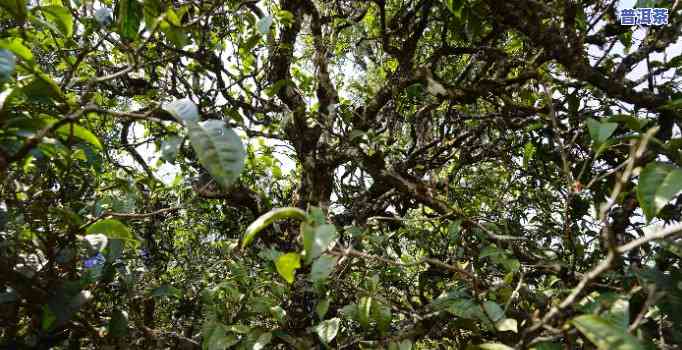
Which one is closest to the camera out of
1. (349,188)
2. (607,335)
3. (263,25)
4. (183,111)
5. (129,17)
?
(607,335)

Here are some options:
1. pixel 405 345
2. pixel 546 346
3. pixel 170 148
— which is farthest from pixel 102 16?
pixel 546 346

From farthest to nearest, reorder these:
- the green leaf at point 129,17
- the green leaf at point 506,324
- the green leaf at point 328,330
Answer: the green leaf at point 328,330 → the green leaf at point 129,17 → the green leaf at point 506,324

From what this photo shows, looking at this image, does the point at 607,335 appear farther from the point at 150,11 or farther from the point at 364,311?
the point at 150,11

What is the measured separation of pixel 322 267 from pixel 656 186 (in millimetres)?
691

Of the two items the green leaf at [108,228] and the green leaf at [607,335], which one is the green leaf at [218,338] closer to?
the green leaf at [108,228]

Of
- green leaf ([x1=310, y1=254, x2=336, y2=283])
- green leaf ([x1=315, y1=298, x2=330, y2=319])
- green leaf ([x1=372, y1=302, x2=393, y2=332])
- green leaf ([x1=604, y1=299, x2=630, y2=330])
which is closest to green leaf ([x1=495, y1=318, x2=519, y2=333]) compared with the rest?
green leaf ([x1=604, y1=299, x2=630, y2=330])

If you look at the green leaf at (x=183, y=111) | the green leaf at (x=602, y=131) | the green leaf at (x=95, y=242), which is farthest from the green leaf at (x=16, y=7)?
the green leaf at (x=602, y=131)

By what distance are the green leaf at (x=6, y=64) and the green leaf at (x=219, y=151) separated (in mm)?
330

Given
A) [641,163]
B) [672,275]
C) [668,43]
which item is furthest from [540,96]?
[672,275]

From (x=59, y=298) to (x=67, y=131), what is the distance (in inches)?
15.2

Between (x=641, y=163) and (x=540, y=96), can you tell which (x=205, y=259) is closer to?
(x=540, y=96)

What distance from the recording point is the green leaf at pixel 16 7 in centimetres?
88

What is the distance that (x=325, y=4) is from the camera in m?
2.53

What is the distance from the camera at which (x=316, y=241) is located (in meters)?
0.78
